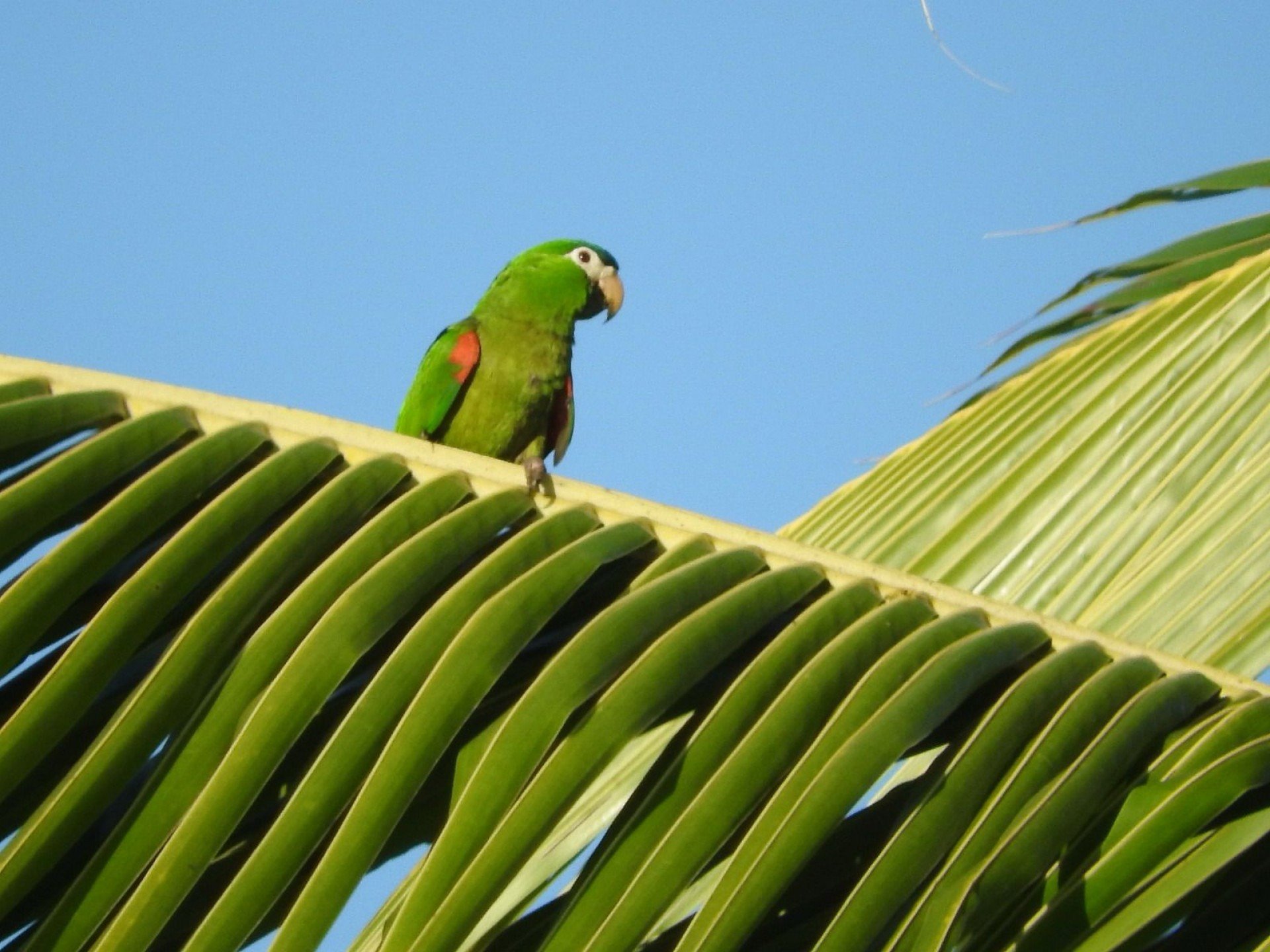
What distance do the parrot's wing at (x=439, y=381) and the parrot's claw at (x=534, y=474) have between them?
2823 millimetres

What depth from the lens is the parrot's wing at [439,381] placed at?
486cm

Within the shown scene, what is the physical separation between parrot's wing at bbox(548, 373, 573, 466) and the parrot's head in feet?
1.34

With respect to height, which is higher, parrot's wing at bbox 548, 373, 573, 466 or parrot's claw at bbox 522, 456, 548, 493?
parrot's claw at bbox 522, 456, 548, 493

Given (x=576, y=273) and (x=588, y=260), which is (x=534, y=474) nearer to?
(x=576, y=273)

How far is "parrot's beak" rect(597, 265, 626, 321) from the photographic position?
5895 millimetres

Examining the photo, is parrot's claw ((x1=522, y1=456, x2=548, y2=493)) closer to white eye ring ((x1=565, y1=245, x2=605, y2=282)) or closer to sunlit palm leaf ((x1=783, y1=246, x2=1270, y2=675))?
sunlit palm leaf ((x1=783, y1=246, x2=1270, y2=675))

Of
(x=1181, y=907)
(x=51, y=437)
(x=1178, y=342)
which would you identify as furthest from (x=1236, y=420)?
(x=51, y=437)

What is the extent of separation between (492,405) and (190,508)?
9.78 feet

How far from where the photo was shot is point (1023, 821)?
1.47 metres

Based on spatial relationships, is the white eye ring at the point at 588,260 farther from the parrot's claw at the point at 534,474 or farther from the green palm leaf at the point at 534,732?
the green palm leaf at the point at 534,732

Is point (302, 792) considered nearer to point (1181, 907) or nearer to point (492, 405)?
point (1181, 907)

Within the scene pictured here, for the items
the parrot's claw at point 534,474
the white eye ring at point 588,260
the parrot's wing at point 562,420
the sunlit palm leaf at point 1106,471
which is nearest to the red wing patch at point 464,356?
the parrot's wing at point 562,420

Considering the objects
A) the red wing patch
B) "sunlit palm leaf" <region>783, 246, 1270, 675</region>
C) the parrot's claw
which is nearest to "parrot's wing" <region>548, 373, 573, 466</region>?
the red wing patch

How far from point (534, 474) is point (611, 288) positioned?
4.00 meters
